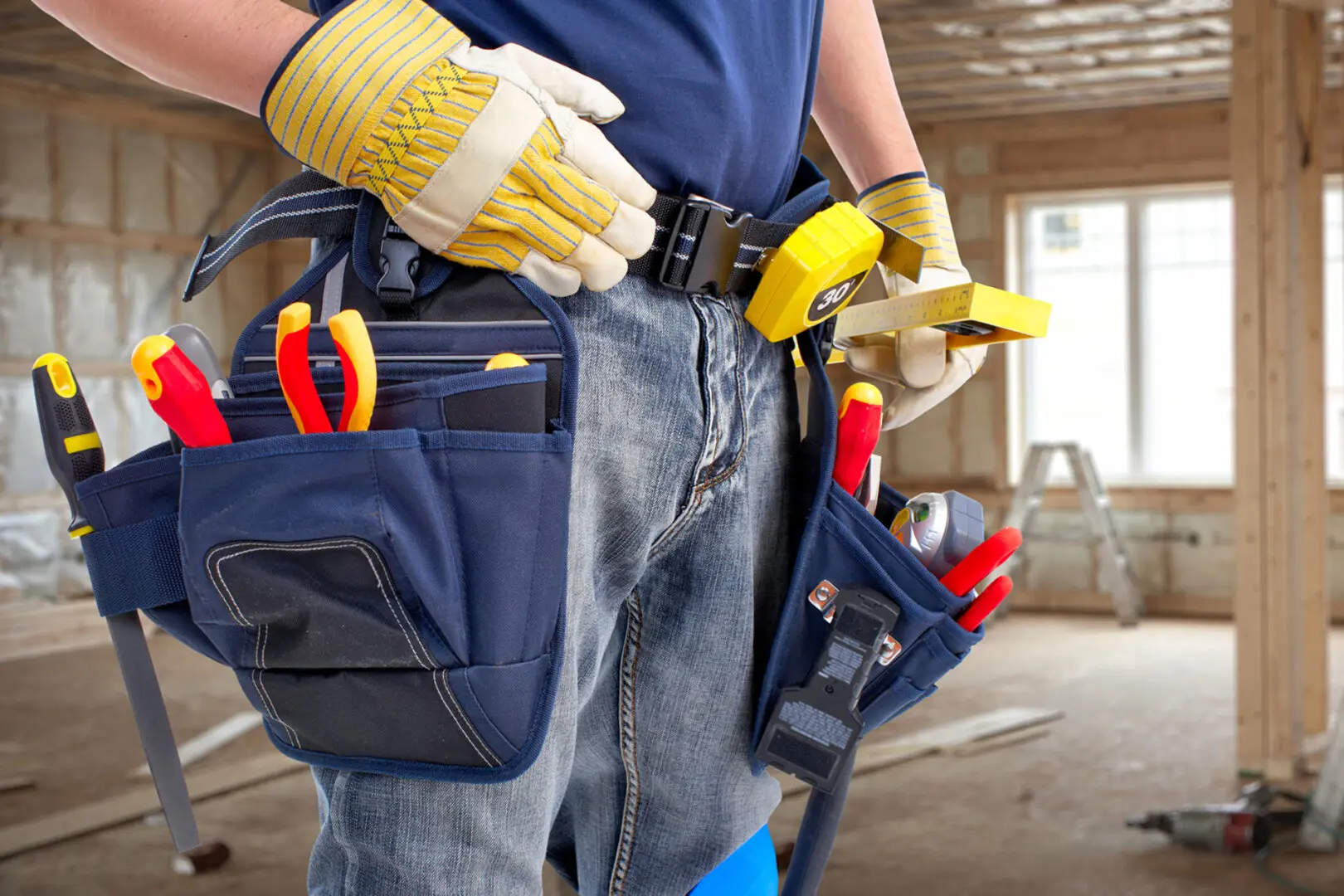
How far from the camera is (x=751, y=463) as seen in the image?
878mm

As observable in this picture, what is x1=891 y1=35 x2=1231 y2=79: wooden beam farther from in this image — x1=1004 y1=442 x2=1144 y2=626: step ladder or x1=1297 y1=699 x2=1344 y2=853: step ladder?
x1=1297 y1=699 x2=1344 y2=853: step ladder

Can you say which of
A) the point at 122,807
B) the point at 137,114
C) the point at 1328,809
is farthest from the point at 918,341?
the point at 137,114

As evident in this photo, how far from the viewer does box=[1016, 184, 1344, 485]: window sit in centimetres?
812

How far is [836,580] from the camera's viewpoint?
90 centimetres

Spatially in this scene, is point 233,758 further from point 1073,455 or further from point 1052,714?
point 1073,455

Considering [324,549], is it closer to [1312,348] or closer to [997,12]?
[1312,348]

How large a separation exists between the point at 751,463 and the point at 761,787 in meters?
0.25

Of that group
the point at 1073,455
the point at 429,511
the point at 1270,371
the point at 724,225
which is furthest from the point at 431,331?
the point at 1073,455

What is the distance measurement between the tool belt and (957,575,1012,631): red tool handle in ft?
1.18

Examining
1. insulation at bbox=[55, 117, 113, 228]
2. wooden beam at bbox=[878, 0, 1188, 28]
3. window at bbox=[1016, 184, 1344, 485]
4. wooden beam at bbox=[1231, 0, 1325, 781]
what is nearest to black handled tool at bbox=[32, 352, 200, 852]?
wooden beam at bbox=[1231, 0, 1325, 781]

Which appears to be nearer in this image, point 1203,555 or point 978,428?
point 1203,555

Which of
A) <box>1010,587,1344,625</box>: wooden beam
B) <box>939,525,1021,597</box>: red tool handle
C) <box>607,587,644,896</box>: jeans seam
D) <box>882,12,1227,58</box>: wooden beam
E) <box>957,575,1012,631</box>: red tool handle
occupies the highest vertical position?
<box>882,12,1227,58</box>: wooden beam

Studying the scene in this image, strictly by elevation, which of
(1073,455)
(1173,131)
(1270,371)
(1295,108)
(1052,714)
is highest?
(1173,131)

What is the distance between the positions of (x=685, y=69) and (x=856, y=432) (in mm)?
299
